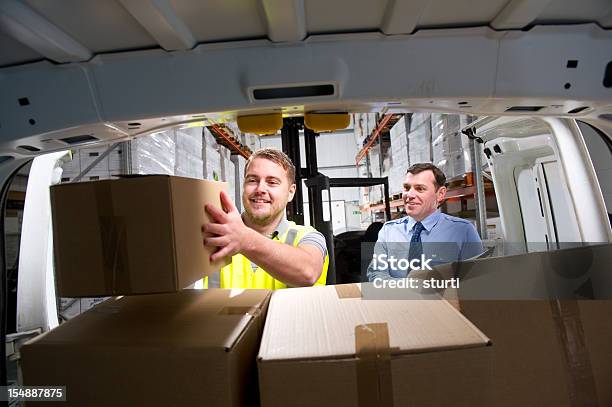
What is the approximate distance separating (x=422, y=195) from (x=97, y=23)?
9.01 feet

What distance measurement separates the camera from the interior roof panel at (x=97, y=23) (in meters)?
0.95

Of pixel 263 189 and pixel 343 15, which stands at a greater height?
pixel 343 15

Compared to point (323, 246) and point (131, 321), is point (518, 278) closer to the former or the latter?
point (323, 246)

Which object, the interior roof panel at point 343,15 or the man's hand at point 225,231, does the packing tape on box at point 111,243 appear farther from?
the interior roof panel at point 343,15

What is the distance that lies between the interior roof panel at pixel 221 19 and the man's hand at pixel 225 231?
1.57ft

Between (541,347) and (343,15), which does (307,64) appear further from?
(541,347)

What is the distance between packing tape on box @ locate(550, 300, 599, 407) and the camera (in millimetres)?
1165

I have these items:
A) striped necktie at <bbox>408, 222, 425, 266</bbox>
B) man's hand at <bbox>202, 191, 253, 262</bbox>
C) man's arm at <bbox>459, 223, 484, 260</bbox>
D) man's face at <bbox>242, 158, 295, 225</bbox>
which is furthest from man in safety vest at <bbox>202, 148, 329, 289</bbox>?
man's arm at <bbox>459, 223, 484, 260</bbox>

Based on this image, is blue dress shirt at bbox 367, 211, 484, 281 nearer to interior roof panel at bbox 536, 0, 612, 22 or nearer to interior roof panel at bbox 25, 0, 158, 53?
interior roof panel at bbox 536, 0, 612, 22

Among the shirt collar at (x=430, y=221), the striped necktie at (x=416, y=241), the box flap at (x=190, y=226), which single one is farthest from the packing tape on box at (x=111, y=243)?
the shirt collar at (x=430, y=221)

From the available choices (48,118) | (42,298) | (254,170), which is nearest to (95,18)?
(48,118)

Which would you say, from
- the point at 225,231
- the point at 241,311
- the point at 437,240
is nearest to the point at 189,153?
the point at 437,240

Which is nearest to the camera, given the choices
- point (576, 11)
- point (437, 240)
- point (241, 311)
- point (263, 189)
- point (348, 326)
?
point (348, 326)

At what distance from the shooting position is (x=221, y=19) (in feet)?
3.39
